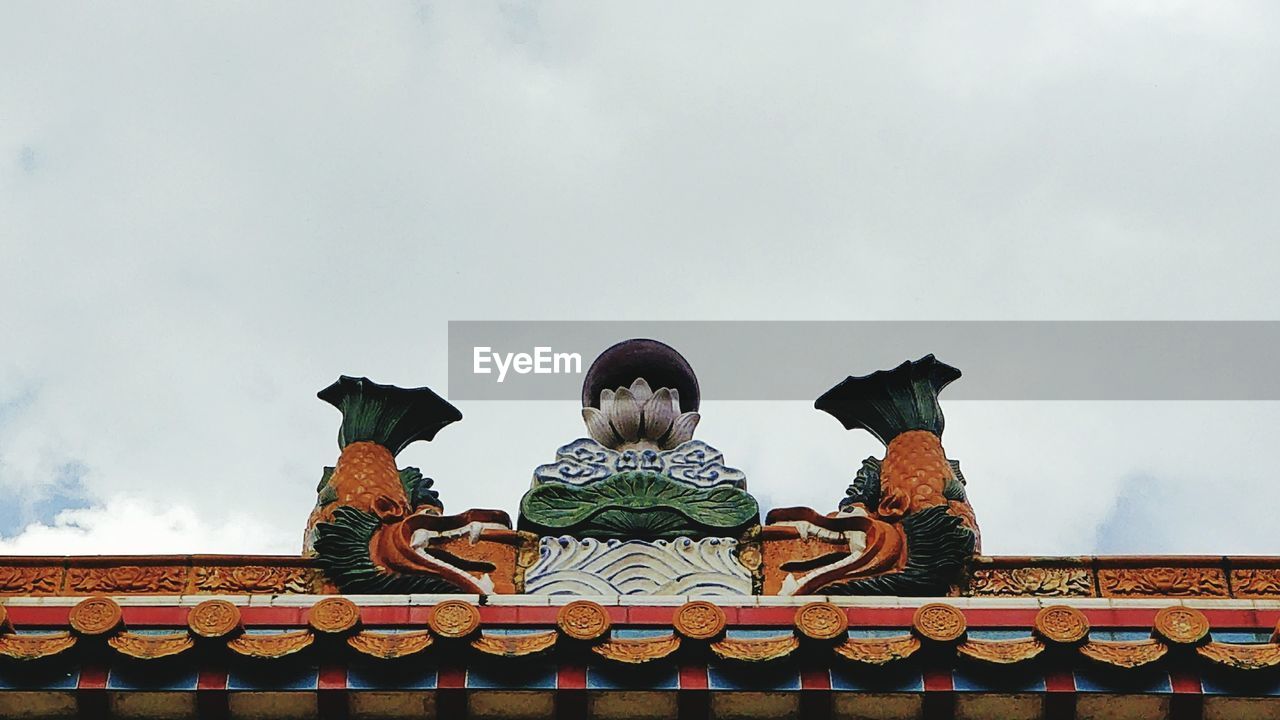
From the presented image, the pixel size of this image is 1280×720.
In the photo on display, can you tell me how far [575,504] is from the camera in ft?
34.6

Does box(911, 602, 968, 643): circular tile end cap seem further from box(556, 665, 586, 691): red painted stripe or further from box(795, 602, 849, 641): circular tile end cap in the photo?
box(556, 665, 586, 691): red painted stripe

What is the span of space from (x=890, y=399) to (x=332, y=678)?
4.31m

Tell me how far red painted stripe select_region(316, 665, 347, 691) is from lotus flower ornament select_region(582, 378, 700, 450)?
3.64 m

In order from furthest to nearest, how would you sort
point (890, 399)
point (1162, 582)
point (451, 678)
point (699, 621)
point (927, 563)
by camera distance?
1. point (890, 399)
2. point (927, 563)
3. point (1162, 582)
4. point (699, 621)
5. point (451, 678)

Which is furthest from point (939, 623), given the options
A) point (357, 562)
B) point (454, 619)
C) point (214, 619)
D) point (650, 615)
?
point (357, 562)

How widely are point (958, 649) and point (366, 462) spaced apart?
4139 millimetres

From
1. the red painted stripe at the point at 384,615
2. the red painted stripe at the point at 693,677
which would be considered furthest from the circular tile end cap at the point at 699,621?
the red painted stripe at the point at 384,615

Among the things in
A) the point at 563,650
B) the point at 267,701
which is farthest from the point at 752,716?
the point at 267,701

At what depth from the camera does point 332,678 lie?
320 inches

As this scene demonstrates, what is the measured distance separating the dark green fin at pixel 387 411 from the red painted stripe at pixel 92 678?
3267 millimetres

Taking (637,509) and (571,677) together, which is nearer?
(571,677)

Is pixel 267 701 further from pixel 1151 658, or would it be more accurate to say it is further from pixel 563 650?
pixel 1151 658

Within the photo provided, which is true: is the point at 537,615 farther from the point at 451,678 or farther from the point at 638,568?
the point at 638,568

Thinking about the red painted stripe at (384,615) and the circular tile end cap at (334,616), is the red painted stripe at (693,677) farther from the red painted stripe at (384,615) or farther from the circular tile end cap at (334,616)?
the circular tile end cap at (334,616)
